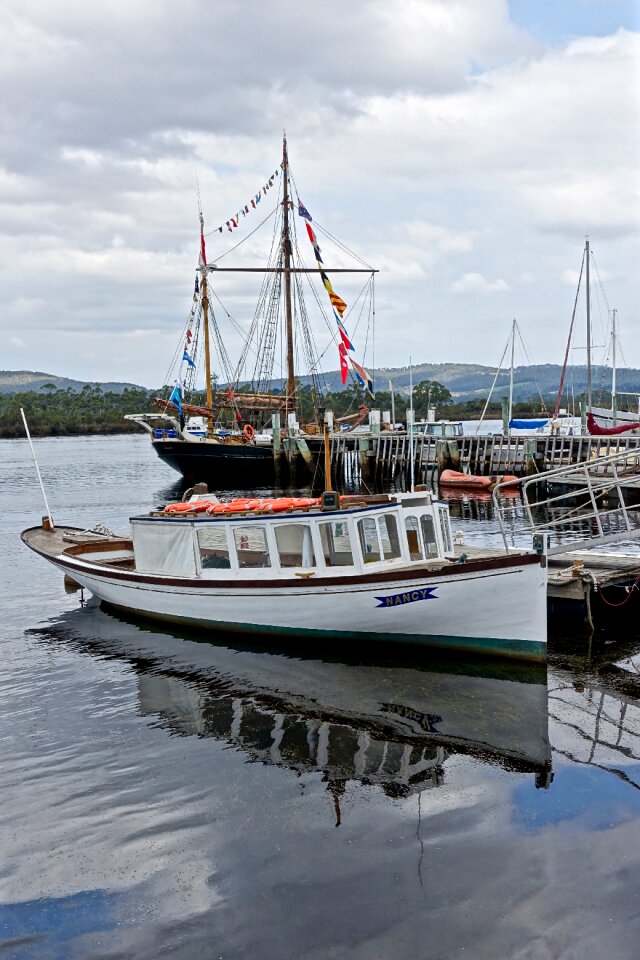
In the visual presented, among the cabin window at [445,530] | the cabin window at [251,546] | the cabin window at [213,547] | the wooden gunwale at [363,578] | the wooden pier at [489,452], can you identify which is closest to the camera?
the wooden gunwale at [363,578]

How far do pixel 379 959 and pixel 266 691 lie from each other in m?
8.01

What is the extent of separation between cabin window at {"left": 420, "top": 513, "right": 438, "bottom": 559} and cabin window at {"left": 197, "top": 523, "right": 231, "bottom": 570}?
441 centimetres

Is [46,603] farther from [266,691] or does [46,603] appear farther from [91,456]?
[91,456]

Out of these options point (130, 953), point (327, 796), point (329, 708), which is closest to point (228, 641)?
point (329, 708)

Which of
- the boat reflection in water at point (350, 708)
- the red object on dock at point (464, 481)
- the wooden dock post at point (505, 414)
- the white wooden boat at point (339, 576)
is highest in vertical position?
the wooden dock post at point (505, 414)

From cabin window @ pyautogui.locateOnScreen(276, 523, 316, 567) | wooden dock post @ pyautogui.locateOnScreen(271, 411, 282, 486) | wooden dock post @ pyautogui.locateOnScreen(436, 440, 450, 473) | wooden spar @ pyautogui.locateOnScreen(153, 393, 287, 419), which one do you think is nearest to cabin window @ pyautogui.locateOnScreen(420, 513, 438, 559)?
cabin window @ pyautogui.locateOnScreen(276, 523, 316, 567)

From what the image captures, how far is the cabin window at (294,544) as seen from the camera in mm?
17422

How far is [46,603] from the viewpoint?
2431cm

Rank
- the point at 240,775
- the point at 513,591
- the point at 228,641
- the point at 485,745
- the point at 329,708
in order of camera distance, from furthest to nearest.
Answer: the point at 228,641, the point at 513,591, the point at 329,708, the point at 485,745, the point at 240,775

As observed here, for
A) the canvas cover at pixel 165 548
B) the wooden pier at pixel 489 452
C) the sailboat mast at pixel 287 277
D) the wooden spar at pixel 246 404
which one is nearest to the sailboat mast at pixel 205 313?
the wooden spar at pixel 246 404

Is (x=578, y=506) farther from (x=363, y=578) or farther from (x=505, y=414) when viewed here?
(x=505, y=414)

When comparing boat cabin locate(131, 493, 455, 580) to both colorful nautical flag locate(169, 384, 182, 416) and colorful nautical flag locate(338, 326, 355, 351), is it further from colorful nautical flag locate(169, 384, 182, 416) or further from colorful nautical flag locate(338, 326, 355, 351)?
colorful nautical flag locate(169, 384, 182, 416)

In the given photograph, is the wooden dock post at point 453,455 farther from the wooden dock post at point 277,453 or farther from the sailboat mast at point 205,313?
the sailboat mast at point 205,313

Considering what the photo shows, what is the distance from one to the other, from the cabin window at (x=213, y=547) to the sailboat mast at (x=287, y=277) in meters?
43.7
